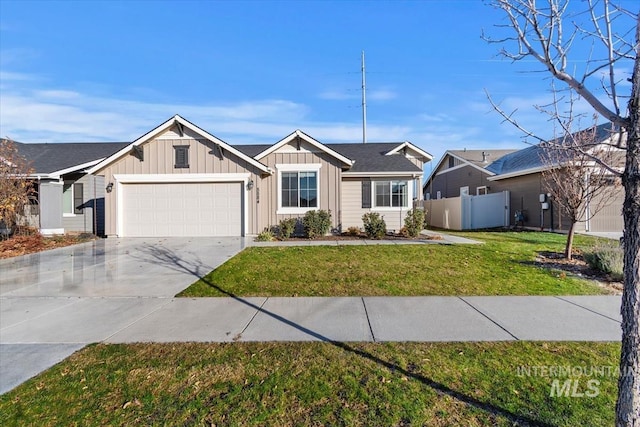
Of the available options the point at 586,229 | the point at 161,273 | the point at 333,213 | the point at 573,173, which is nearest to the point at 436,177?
the point at 586,229

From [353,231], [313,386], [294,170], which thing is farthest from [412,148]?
[313,386]

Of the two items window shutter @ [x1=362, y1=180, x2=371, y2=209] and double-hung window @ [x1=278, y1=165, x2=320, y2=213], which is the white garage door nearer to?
double-hung window @ [x1=278, y1=165, x2=320, y2=213]

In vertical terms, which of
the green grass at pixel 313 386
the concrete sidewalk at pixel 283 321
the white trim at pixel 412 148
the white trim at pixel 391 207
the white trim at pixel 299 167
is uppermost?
the white trim at pixel 412 148

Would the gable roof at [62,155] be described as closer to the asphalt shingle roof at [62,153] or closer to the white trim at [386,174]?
the asphalt shingle roof at [62,153]

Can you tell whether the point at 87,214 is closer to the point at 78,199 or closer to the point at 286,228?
the point at 78,199

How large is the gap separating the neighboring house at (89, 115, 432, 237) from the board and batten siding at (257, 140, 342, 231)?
0.15 ft

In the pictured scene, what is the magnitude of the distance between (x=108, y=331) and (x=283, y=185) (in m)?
11.1

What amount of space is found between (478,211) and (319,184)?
11176 mm

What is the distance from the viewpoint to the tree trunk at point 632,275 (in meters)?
2.06

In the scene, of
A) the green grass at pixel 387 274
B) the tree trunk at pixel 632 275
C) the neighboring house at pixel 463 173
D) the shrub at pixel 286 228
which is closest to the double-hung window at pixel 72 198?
the shrub at pixel 286 228

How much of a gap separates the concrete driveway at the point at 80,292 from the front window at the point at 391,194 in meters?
7.28

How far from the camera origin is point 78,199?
54.8 ft

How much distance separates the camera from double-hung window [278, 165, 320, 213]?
598 inches

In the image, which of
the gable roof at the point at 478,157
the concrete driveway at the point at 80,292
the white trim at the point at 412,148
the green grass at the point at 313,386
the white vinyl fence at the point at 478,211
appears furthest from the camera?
the gable roof at the point at 478,157
